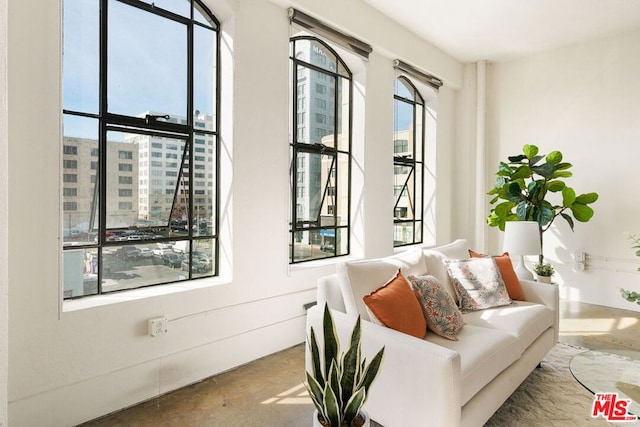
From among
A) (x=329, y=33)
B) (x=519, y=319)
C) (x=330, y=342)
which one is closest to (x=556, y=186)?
(x=519, y=319)

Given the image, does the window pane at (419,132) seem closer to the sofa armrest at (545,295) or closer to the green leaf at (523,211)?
the green leaf at (523,211)

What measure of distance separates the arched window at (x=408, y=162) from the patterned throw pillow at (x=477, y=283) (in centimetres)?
185

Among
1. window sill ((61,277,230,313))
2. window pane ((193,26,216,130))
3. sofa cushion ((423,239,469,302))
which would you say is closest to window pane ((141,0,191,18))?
window pane ((193,26,216,130))

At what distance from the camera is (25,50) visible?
1.90 metres

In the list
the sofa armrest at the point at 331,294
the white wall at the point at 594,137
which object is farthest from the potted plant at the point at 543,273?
the sofa armrest at the point at 331,294

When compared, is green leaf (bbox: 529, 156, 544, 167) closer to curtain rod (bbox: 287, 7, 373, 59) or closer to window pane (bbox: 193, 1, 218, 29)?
curtain rod (bbox: 287, 7, 373, 59)

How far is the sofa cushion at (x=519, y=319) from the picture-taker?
2.37 m

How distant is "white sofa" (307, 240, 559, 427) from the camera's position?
65.7 inches

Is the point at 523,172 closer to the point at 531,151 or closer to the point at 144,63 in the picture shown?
the point at 531,151

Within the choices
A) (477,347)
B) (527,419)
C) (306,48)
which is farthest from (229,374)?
(306,48)

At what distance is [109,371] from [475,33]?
5.04 metres

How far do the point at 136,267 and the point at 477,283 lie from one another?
2493 mm

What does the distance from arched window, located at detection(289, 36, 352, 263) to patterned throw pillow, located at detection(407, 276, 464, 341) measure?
1.53 metres

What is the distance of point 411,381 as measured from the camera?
174 cm
